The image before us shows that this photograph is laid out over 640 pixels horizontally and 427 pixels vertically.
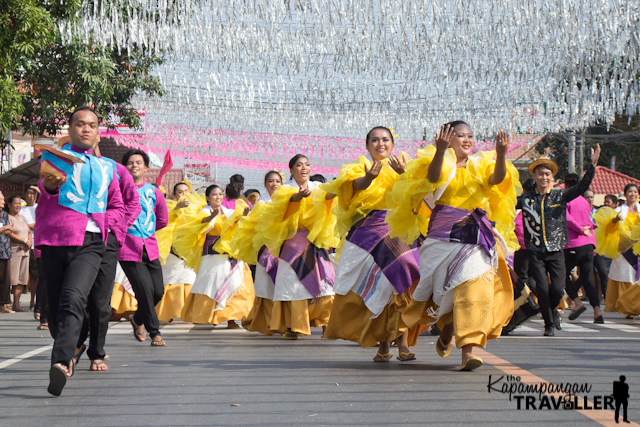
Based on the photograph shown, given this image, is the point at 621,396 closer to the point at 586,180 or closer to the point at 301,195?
the point at 301,195

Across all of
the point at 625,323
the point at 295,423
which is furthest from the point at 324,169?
the point at 295,423

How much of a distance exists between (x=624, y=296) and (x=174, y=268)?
6.59m

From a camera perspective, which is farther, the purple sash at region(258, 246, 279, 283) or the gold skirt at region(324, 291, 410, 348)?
the purple sash at region(258, 246, 279, 283)

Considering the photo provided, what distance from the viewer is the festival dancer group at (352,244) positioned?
5586 mm

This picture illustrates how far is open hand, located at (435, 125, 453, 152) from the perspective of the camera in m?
5.92

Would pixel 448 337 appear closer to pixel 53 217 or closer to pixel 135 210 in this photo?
pixel 135 210

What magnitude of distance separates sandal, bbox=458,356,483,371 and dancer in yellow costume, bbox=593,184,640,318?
6.94 meters

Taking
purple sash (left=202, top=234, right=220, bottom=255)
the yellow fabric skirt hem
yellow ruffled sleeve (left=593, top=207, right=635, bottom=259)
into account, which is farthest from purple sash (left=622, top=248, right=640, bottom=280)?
the yellow fabric skirt hem

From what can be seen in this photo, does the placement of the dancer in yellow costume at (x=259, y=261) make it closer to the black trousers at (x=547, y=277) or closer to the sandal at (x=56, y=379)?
the black trousers at (x=547, y=277)

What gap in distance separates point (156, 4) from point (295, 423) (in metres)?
8.38

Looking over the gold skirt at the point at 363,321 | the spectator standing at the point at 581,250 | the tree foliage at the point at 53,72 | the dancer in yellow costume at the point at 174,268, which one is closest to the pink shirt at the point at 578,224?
the spectator standing at the point at 581,250

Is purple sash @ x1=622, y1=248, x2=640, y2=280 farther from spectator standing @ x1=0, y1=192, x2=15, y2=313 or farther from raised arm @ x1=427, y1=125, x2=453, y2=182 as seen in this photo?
spectator standing @ x1=0, y1=192, x2=15, y2=313

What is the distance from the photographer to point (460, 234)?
6.29 meters

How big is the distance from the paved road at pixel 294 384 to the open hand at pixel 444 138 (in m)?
1.64
